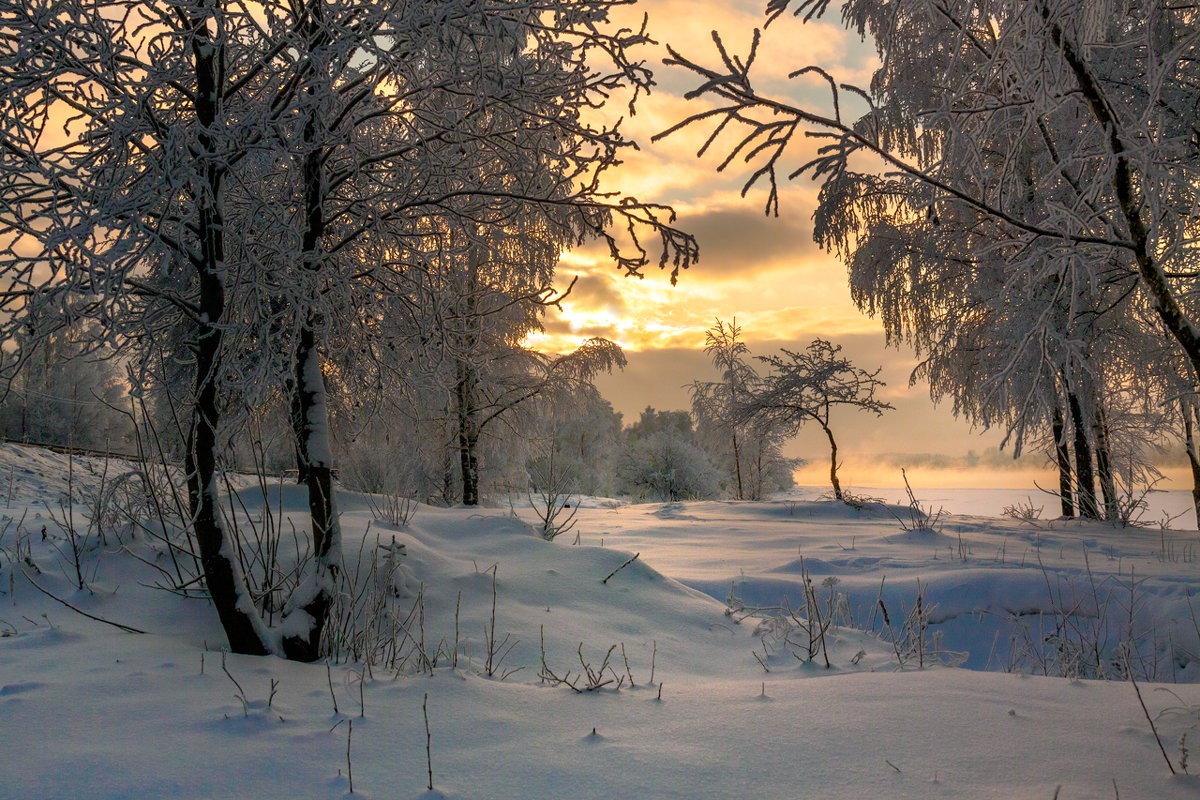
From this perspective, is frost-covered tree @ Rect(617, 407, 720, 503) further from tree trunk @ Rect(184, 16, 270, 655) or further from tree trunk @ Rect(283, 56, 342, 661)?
tree trunk @ Rect(184, 16, 270, 655)

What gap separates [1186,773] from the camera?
219 cm

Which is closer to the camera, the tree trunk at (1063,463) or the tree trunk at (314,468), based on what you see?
the tree trunk at (314,468)

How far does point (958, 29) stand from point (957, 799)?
253 centimetres

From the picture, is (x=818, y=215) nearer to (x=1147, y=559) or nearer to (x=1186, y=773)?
(x=1147, y=559)

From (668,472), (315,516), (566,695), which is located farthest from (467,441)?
(668,472)

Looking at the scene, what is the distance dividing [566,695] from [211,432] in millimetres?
2113

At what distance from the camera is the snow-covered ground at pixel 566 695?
2193 millimetres

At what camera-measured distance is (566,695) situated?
3047mm

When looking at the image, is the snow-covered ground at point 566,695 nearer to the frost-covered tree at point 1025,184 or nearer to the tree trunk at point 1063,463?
the frost-covered tree at point 1025,184

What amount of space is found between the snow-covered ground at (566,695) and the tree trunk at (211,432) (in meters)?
0.19

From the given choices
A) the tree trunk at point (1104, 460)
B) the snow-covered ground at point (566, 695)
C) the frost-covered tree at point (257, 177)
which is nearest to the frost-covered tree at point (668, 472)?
the tree trunk at point (1104, 460)

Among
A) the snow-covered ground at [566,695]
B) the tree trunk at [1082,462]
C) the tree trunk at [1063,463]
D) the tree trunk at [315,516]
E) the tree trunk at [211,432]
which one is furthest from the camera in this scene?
the tree trunk at [1063,463]

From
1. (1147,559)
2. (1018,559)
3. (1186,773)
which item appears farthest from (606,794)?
(1147,559)

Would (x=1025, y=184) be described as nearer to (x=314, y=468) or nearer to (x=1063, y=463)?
(x=1063, y=463)
